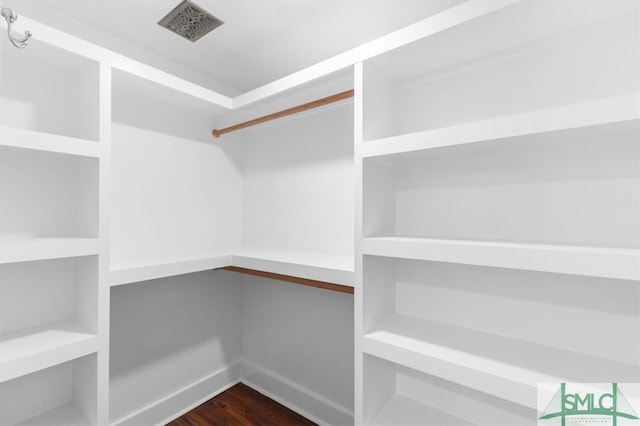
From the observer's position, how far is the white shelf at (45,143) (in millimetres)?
1063

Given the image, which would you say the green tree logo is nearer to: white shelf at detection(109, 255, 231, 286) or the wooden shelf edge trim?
the wooden shelf edge trim

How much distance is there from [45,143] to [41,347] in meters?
0.77

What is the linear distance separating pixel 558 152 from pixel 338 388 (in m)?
1.66

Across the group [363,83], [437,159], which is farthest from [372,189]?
[363,83]

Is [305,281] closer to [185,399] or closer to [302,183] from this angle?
[302,183]

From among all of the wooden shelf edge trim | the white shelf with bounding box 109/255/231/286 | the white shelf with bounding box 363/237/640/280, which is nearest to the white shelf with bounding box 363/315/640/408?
the wooden shelf edge trim

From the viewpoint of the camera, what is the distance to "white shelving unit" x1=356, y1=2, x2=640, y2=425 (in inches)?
38.4

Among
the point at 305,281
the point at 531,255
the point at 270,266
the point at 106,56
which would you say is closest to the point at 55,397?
the point at 270,266

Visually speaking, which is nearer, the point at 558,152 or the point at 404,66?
the point at 558,152

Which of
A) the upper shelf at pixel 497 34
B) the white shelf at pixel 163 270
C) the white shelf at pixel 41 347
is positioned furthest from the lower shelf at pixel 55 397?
the upper shelf at pixel 497 34

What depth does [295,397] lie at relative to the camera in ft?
6.69

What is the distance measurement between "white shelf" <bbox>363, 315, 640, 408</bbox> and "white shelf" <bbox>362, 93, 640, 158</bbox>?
75 centimetres

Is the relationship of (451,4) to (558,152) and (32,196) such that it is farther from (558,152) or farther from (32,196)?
A: (32,196)

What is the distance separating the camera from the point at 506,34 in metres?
1.09
